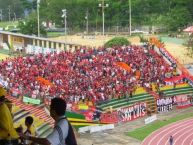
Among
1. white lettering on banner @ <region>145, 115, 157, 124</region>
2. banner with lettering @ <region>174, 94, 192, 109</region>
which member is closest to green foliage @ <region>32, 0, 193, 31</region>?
banner with lettering @ <region>174, 94, 192, 109</region>

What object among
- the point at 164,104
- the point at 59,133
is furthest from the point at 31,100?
the point at 59,133

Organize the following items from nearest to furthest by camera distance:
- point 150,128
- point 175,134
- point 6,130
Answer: point 6,130 → point 175,134 → point 150,128

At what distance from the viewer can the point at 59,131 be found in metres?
4.02

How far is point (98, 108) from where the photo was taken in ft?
84.9

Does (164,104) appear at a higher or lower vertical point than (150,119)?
higher

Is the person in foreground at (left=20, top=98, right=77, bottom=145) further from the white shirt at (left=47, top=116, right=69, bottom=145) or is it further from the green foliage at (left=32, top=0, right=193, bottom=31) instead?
the green foliage at (left=32, top=0, right=193, bottom=31)

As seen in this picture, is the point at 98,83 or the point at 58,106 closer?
the point at 58,106

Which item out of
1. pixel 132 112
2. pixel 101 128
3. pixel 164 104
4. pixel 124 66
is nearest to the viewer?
pixel 101 128

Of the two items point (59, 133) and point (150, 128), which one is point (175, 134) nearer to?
point (150, 128)

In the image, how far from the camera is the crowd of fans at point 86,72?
25.1m

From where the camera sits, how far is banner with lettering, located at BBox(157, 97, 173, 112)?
97.3 feet

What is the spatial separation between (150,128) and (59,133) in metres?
22.1

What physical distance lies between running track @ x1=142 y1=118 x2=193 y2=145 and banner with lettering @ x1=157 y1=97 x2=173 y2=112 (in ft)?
7.48

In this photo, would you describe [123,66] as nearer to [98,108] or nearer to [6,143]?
[98,108]
